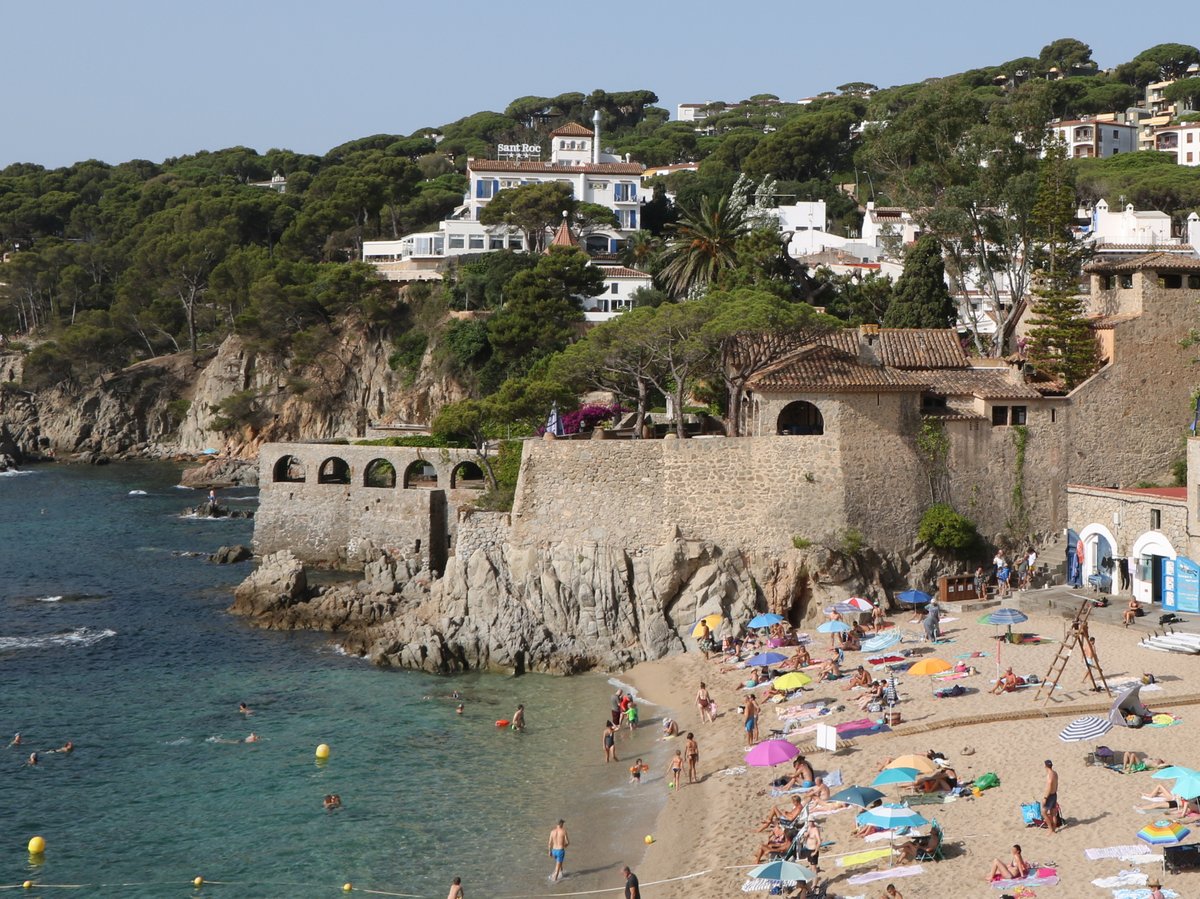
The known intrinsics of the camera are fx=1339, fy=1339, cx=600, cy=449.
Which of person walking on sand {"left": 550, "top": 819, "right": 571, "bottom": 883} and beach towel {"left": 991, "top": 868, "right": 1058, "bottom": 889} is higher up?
beach towel {"left": 991, "top": 868, "right": 1058, "bottom": 889}

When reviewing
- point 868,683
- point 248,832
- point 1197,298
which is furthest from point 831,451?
point 248,832

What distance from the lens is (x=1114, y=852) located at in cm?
1941

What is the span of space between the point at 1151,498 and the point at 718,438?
35.5ft

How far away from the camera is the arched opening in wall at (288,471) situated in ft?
169

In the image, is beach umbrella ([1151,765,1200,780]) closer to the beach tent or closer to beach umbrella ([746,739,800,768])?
the beach tent

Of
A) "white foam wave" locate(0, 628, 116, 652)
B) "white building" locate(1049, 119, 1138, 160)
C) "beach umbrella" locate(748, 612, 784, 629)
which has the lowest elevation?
"white foam wave" locate(0, 628, 116, 652)

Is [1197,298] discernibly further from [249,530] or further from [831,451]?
[249,530]

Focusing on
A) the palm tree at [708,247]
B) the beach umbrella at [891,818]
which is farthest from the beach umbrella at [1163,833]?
the palm tree at [708,247]

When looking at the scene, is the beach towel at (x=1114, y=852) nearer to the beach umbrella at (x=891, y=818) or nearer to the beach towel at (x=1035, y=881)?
the beach towel at (x=1035, y=881)

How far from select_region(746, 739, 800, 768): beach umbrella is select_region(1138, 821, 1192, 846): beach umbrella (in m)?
6.88

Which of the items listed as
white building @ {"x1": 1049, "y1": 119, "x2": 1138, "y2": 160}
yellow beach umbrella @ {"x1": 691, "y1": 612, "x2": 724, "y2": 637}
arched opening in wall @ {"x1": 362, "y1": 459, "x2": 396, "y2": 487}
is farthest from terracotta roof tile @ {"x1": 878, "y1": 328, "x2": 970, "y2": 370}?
white building @ {"x1": 1049, "y1": 119, "x2": 1138, "y2": 160}

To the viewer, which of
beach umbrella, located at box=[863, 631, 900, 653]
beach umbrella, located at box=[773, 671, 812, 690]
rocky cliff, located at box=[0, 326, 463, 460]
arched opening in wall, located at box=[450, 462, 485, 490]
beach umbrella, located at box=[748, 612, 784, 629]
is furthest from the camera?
rocky cliff, located at box=[0, 326, 463, 460]

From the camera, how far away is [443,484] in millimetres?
48188

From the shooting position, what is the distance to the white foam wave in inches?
1551
